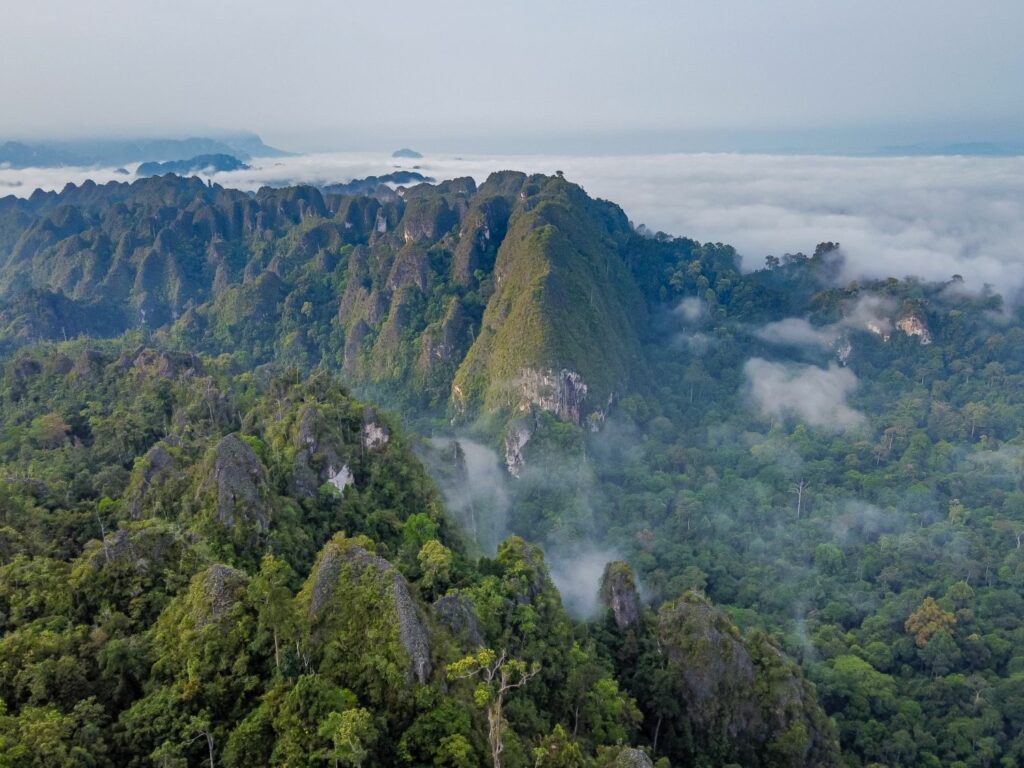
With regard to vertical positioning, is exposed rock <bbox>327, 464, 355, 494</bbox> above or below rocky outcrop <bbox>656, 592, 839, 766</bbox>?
above

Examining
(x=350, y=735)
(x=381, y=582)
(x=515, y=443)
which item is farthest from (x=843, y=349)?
(x=350, y=735)

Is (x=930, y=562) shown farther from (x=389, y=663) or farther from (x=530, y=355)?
(x=389, y=663)

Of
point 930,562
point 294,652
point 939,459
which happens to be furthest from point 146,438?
point 939,459

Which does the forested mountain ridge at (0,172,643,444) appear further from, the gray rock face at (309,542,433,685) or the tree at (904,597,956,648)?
the gray rock face at (309,542,433,685)

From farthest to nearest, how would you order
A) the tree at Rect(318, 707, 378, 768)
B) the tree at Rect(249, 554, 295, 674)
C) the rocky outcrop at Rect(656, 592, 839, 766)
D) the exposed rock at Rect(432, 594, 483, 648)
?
the rocky outcrop at Rect(656, 592, 839, 766)
the exposed rock at Rect(432, 594, 483, 648)
the tree at Rect(249, 554, 295, 674)
the tree at Rect(318, 707, 378, 768)

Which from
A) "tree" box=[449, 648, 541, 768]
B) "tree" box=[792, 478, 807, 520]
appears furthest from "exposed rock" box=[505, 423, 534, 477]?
"tree" box=[449, 648, 541, 768]

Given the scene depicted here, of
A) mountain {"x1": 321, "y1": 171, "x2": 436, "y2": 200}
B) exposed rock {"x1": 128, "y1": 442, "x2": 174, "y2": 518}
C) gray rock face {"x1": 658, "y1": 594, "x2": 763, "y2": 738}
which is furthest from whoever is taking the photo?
mountain {"x1": 321, "y1": 171, "x2": 436, "y2": 200}

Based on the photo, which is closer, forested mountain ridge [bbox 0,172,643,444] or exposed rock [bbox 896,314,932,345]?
forested mountain ridge [bbox 0,172,643,444]

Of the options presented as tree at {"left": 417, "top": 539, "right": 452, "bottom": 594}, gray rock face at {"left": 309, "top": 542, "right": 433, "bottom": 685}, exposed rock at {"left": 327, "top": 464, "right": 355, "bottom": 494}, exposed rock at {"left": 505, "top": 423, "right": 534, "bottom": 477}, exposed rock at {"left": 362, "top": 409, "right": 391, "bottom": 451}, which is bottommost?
exposed rock at {"left": 505, "top": 423, "right": 534, "bottom": 477}

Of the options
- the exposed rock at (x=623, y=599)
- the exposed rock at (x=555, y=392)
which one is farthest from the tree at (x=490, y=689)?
the exposed rock at (x=555, y=392)
